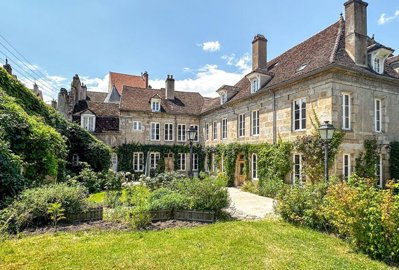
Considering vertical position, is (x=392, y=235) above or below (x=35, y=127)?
below

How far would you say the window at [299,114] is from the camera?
1402 cm

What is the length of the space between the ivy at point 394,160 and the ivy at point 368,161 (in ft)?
4.55

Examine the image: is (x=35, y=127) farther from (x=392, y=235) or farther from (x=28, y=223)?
(x=392, y=235)

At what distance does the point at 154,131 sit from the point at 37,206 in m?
18.7

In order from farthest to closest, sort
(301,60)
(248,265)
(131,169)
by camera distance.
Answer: (131,169) → (301,60) → (248,265)

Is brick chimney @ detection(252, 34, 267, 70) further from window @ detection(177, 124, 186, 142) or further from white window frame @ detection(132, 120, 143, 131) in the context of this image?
white window frame @ detection(132, 120, 143, 131)

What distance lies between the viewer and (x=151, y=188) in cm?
1111

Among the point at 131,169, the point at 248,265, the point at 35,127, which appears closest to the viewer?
the point at 248,265

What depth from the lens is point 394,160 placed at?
13773 mm

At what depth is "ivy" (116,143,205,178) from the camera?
78.9 feet

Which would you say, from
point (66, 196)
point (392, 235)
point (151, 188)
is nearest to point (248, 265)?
point (392, 235)

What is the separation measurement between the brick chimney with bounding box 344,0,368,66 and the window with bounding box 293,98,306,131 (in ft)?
10.7

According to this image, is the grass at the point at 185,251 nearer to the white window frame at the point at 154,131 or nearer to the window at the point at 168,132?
the white window frame at the point at 154,131

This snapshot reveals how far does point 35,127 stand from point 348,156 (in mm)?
14274
